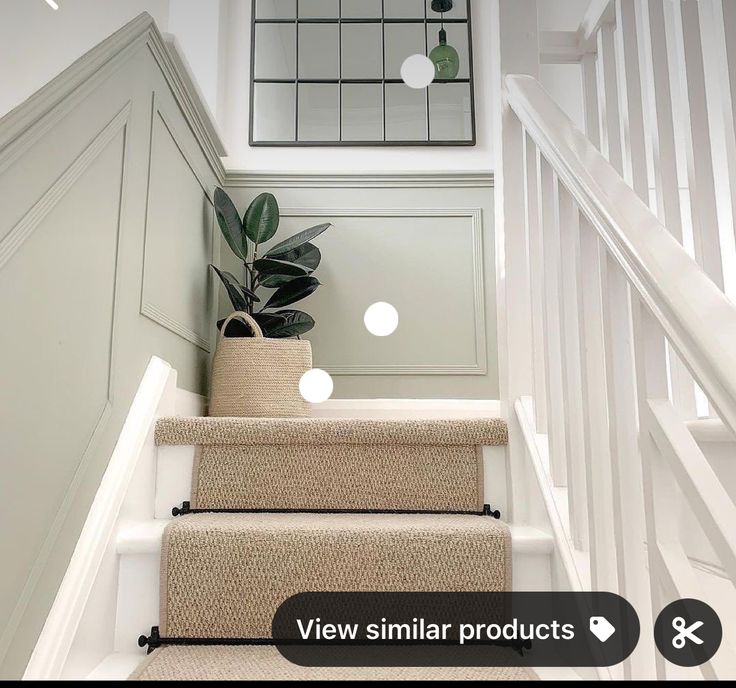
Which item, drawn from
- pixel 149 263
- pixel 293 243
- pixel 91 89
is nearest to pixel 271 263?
pixel 293 243

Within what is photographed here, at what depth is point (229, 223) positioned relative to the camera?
7.51ft

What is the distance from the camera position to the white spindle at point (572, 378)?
3.60 ft

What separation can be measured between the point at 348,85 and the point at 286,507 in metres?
2.24

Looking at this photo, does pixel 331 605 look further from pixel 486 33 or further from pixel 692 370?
pixel 486 33

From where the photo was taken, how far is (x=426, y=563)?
3.92ft

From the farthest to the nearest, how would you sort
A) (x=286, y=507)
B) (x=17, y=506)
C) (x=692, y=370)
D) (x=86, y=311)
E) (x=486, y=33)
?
(x=486, y=33), (x=286, y=507), (x=86, y=311), (x=17, y=506), (x=692, y=370)

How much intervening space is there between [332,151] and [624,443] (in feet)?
7.54

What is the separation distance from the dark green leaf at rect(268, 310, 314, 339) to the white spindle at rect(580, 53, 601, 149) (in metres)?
1.15

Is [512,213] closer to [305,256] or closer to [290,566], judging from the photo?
[290,566]

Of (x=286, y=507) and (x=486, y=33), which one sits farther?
(x=486, y=33)

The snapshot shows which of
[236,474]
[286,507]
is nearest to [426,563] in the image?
[286,507]

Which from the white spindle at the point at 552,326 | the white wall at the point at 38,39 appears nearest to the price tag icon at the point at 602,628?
the white spindle at the point at 552,326

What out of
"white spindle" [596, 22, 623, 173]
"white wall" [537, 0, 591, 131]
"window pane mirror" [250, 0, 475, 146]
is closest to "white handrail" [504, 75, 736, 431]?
"white spindle" [596, 22, 623, 173]

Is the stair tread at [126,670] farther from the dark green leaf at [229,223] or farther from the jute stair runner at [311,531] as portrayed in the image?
the dark green leaf at [229,223]
